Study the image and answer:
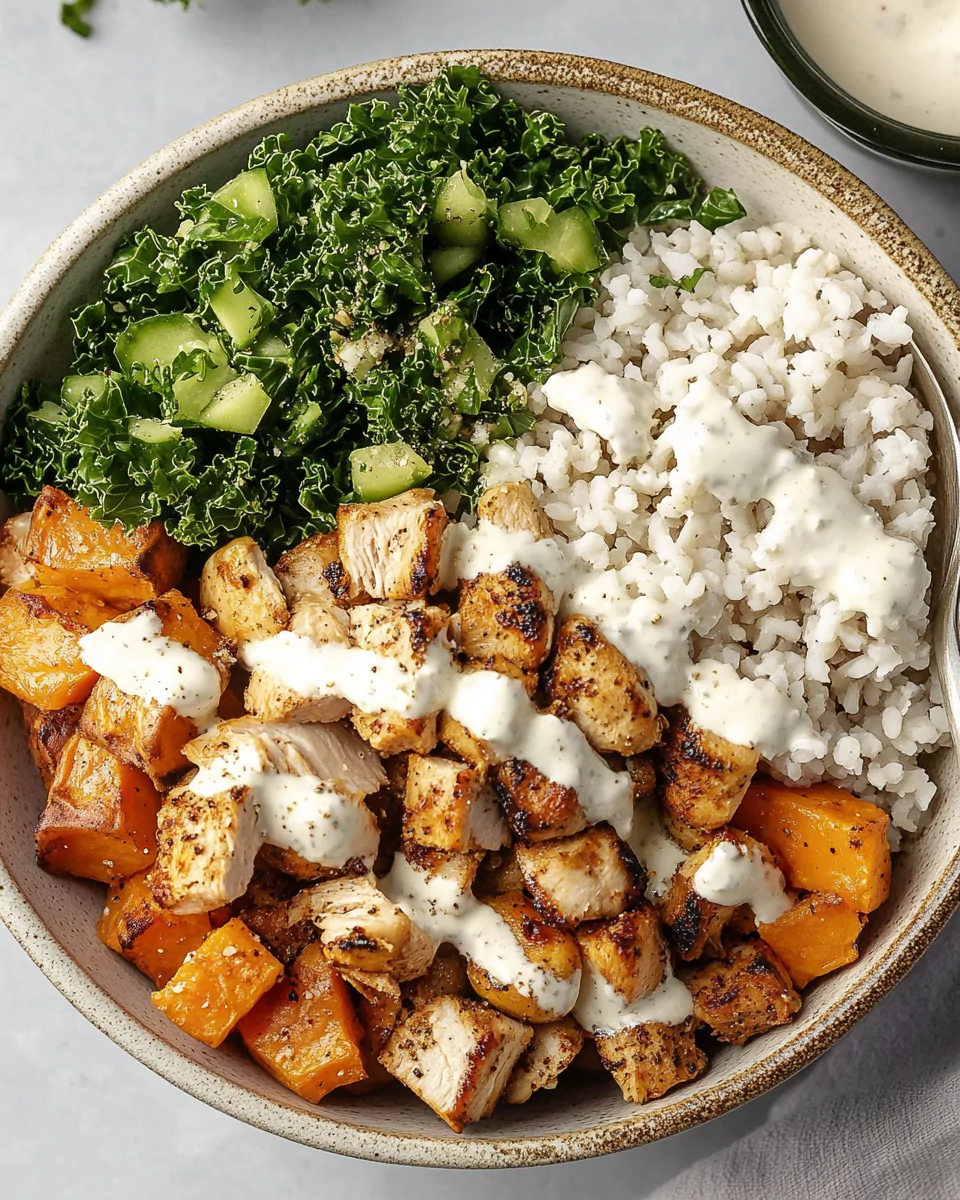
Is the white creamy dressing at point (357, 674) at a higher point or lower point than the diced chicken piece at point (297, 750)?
higher

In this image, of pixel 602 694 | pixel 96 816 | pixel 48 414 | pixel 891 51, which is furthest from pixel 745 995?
pixel 891 51

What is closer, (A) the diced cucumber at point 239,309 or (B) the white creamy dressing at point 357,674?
(B) the white creamy dressing at point 357,674

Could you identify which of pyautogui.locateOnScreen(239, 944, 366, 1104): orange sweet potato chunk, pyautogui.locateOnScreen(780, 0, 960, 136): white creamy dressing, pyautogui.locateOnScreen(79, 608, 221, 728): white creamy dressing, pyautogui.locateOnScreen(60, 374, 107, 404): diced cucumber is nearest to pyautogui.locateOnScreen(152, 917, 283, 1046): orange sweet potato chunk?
pyautogui.locateOnScreen(239, 944, 366, 1104): orange sweet potato chunk

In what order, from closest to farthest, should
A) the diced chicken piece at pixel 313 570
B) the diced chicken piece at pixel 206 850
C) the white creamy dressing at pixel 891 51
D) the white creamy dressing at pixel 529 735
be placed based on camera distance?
the diced chicken piece at pixel 206 850
the white creamy dressing at pixel 529 735
the diced chicken piece at pixel 313 570
the white creamy dressing at pixel 891 51

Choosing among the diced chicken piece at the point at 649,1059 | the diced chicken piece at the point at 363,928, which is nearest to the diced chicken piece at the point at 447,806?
the diced chicken piece at the point at 363,928

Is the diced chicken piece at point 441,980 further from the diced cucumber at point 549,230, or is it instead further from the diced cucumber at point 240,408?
the diced cucumber at point 549,230

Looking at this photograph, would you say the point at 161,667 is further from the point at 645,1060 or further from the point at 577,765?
the point at 645,1060
